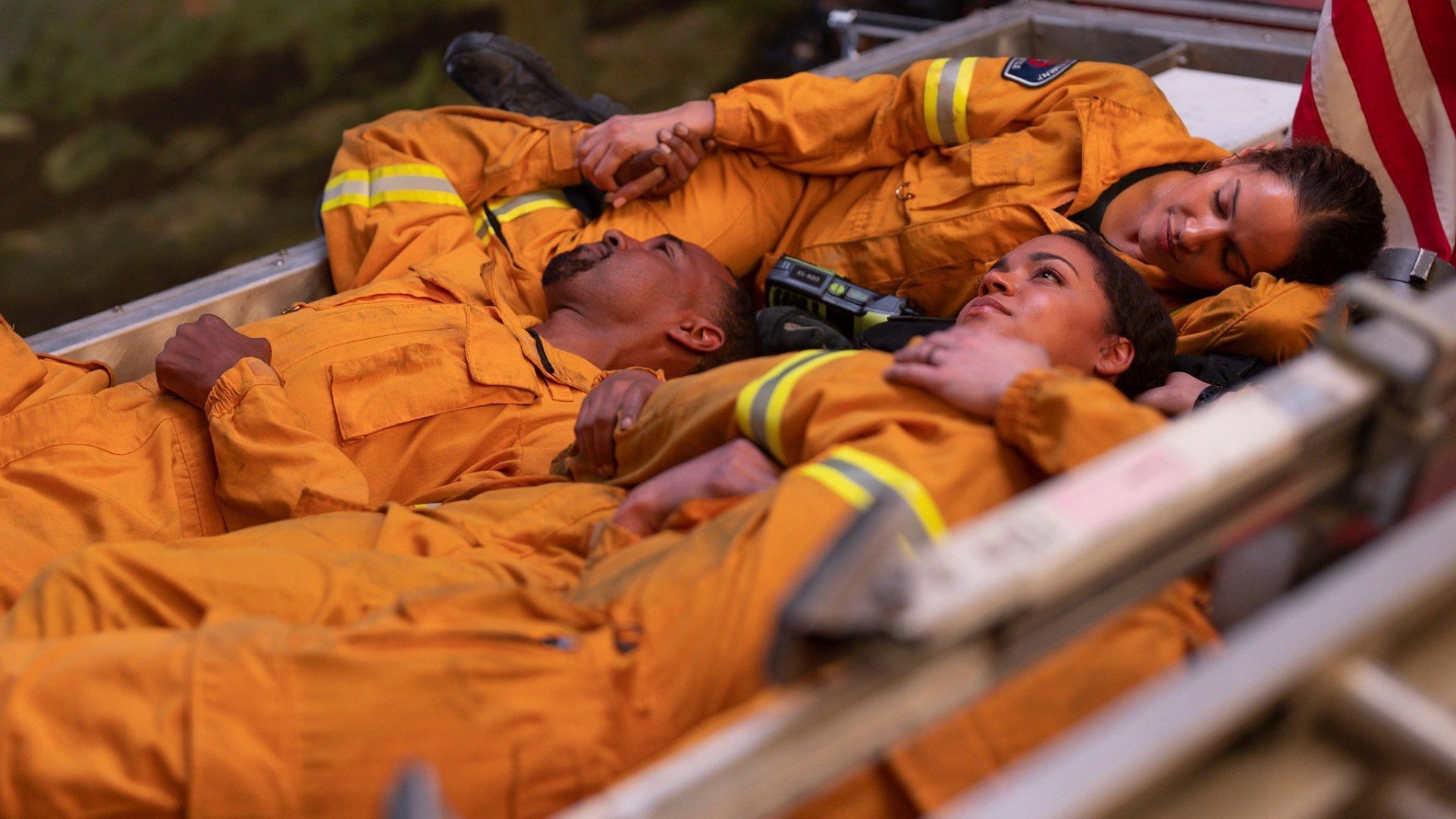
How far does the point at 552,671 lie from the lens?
1.30 metres

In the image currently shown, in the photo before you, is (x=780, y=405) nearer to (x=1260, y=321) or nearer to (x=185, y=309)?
(x=1260, y=321)

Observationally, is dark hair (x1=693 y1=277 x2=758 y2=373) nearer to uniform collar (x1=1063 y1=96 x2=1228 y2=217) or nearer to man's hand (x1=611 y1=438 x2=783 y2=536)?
uniform collar (x1=1063 y1=96 x2=1228 y2=217)

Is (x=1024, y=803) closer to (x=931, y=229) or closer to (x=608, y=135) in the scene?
(x=931, y=229)

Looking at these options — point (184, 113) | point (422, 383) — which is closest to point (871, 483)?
point (422, 383)

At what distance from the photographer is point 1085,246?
202 cm

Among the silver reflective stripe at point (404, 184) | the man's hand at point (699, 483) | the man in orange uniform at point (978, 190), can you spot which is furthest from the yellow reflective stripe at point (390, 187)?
the man's hand at point (699, 483)

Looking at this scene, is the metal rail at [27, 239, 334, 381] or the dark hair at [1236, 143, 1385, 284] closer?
the dark hair at [1236, 143, 1385, 284]

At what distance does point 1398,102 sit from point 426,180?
201 centimetres

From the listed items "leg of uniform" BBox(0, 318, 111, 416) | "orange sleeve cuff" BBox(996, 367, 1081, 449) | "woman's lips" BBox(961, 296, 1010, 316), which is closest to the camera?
"orange sleeve cuff" BBox(996, 367, 1081, 449)

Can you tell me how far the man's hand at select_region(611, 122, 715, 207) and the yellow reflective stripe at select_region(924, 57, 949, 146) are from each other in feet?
1.60

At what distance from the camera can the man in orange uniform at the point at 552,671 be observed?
4.05 feet

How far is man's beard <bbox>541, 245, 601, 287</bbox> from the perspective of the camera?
8.10ft

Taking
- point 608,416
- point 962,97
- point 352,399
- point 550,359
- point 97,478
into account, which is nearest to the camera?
point 608,416

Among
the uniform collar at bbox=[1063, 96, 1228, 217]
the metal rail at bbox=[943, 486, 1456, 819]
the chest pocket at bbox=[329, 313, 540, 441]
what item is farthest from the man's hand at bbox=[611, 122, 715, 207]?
the metal rail at bbox=[943, 486, 1456, 819]
